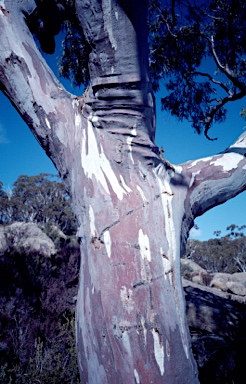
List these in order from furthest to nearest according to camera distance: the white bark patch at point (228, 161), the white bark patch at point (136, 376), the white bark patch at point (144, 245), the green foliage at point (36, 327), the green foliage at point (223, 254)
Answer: the green foliage at point (223, 254), the green foliage at point (36, 327), the white bark patch at point (228, 161), the white bark patch at point (144, 245), the white bark patch at point (136, 376)

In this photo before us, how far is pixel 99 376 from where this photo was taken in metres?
0.94

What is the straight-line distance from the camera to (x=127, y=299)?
3.17ft

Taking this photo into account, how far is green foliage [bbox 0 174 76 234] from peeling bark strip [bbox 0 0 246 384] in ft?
58.7

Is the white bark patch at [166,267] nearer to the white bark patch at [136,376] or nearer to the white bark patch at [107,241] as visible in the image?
the white bark patch at [107,241]

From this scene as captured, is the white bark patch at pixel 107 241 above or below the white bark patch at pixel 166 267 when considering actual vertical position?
above

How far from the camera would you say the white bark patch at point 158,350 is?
91 centimetres

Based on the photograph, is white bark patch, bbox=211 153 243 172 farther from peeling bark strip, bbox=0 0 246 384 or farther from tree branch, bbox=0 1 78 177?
tree branch, bbox=0 1 78 177

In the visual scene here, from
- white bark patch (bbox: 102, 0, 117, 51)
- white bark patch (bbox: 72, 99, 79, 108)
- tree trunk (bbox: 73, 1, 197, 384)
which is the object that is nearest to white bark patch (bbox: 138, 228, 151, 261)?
tree trunk (bbox: 73, 1, 197, 384)

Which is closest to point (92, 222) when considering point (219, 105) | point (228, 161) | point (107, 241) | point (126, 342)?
point (107, 241)

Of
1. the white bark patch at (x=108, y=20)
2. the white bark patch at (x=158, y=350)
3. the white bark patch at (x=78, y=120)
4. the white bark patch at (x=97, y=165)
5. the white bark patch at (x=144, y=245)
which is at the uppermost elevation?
the white bark patch at (x=108, y=20)

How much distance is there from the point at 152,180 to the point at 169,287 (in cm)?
50

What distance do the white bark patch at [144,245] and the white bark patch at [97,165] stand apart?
0.62 feet

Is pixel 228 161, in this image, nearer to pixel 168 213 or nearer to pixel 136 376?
pixel 168 213

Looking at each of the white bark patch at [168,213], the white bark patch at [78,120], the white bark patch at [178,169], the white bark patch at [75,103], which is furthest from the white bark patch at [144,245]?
the white bark patch at [75,103]
